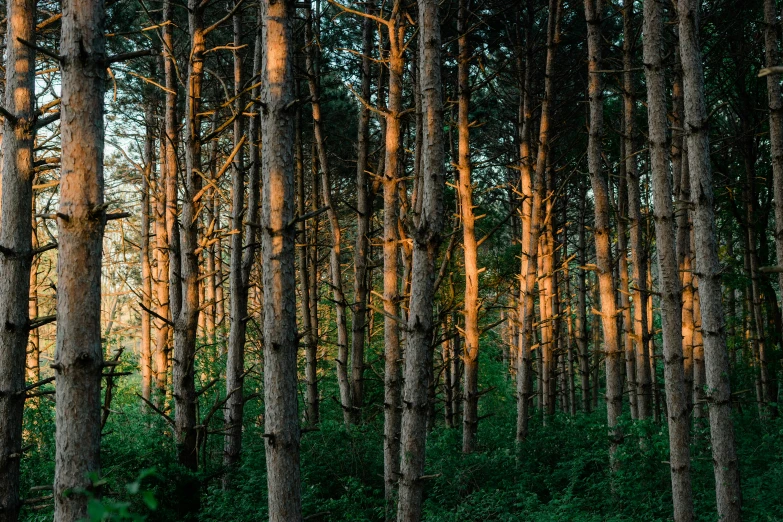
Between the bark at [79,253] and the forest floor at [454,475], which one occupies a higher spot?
the bark at [79,253]

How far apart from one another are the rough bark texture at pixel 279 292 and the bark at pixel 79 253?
1.41 metres

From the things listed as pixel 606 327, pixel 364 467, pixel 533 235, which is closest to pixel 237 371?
pixel 364 467

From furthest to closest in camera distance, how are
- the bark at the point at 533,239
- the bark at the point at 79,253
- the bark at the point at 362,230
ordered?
the bark at the point at 533,239 < the bark at the point at 362,230 < the bark at the point at 79,253

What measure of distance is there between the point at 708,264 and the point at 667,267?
18.7 inches

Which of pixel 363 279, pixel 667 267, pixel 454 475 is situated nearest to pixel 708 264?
pixel 667 267

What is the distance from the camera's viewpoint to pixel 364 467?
11.2m

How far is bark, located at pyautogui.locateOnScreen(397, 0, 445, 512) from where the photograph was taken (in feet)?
21.1

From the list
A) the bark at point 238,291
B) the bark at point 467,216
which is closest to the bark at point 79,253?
the bark at point 238,291

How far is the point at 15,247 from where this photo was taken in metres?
5.50

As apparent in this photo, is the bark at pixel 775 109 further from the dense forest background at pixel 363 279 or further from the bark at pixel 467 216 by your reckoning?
the bark at pixel 467 216

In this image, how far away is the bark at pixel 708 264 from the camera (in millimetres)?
7164

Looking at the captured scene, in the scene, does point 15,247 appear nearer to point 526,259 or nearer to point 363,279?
point 363,279

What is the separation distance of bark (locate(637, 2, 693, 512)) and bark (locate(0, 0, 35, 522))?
6.26 metres

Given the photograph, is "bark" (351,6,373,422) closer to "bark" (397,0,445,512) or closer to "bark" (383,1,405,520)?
"bark" (383,1,405,520)
